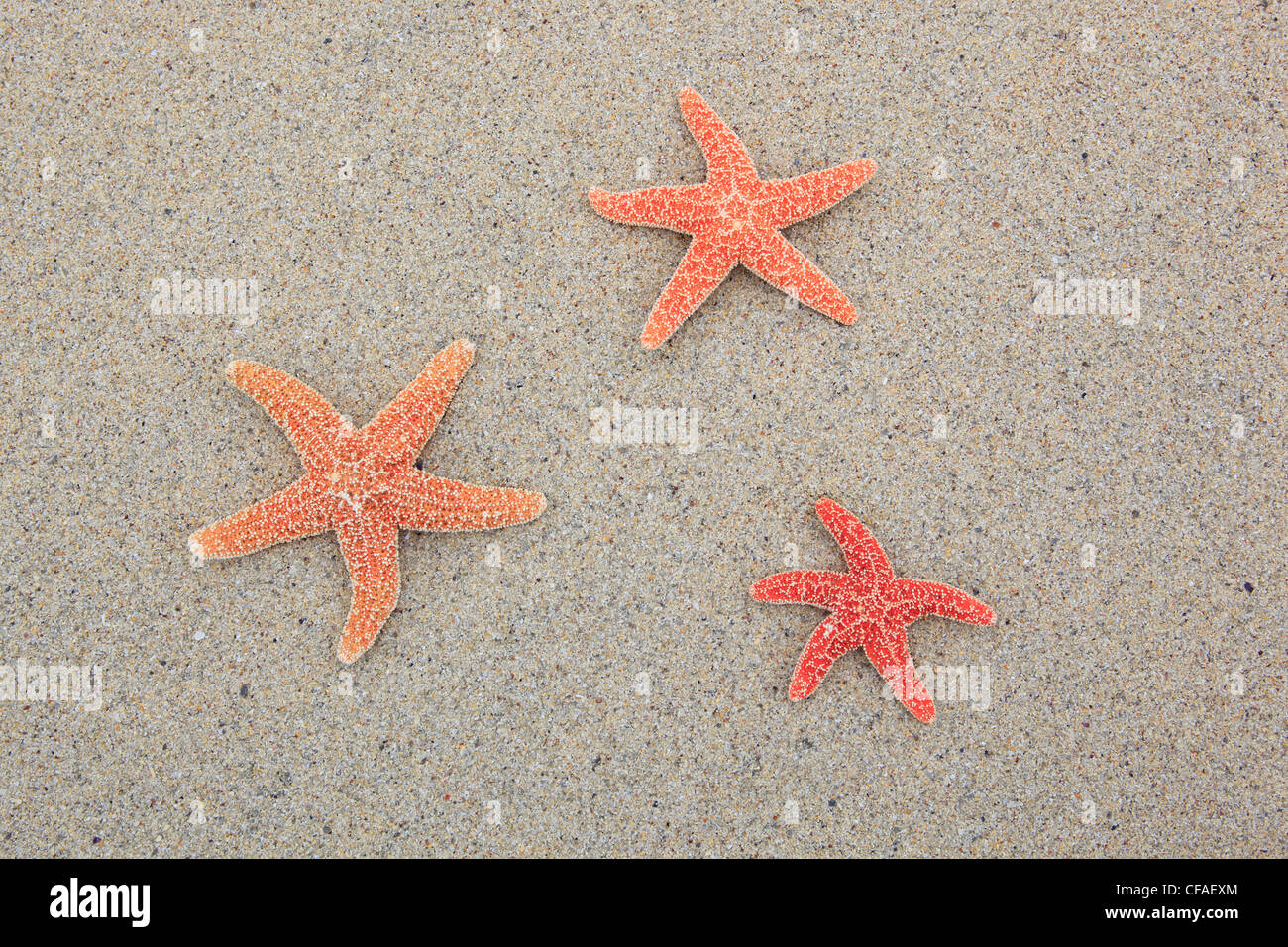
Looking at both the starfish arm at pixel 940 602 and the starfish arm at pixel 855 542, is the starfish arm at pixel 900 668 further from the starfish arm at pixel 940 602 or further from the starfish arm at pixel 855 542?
the starfish arm at pixel 855 542

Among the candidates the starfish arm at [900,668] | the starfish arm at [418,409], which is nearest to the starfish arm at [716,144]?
the starfish arm at [418,409]

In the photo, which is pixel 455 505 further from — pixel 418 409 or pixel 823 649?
pixel 823 649

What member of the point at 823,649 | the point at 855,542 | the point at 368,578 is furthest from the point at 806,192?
the point at 368,578

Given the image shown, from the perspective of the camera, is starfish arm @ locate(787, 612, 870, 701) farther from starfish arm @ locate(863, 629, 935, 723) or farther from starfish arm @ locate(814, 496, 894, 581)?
starfish arm @ locate(814, 496, 894, 581)

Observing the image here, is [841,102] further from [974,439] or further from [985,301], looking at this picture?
[974,439]

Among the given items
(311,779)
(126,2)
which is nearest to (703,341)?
(311,779)

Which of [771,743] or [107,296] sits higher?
[107,296]

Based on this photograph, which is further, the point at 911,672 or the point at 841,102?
the point at 841,102
